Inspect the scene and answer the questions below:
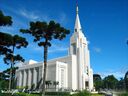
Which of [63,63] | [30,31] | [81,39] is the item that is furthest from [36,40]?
[81,39]

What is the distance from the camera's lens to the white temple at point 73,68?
82688 millimetres

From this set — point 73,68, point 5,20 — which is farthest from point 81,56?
point 5,20

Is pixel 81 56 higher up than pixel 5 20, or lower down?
higher up

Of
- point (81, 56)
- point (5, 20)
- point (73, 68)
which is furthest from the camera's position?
point (81, 56)

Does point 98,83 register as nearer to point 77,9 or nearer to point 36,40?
point 77,9

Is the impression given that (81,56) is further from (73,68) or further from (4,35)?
(4,35)

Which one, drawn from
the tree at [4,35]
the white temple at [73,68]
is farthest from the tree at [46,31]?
the white temple at [73,68]

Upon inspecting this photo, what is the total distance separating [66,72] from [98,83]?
135 feet

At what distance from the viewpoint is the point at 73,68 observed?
8462 centimetres

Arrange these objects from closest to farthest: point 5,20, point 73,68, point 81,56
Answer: point 5,20
point 73,68
point 81,56

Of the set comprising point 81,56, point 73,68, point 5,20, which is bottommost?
point 73,68

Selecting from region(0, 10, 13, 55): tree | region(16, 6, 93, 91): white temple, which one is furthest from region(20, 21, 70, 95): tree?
region(16, 6, 93, 91): white temple

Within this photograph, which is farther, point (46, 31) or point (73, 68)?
point (73, 68)

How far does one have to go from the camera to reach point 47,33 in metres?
42.2
